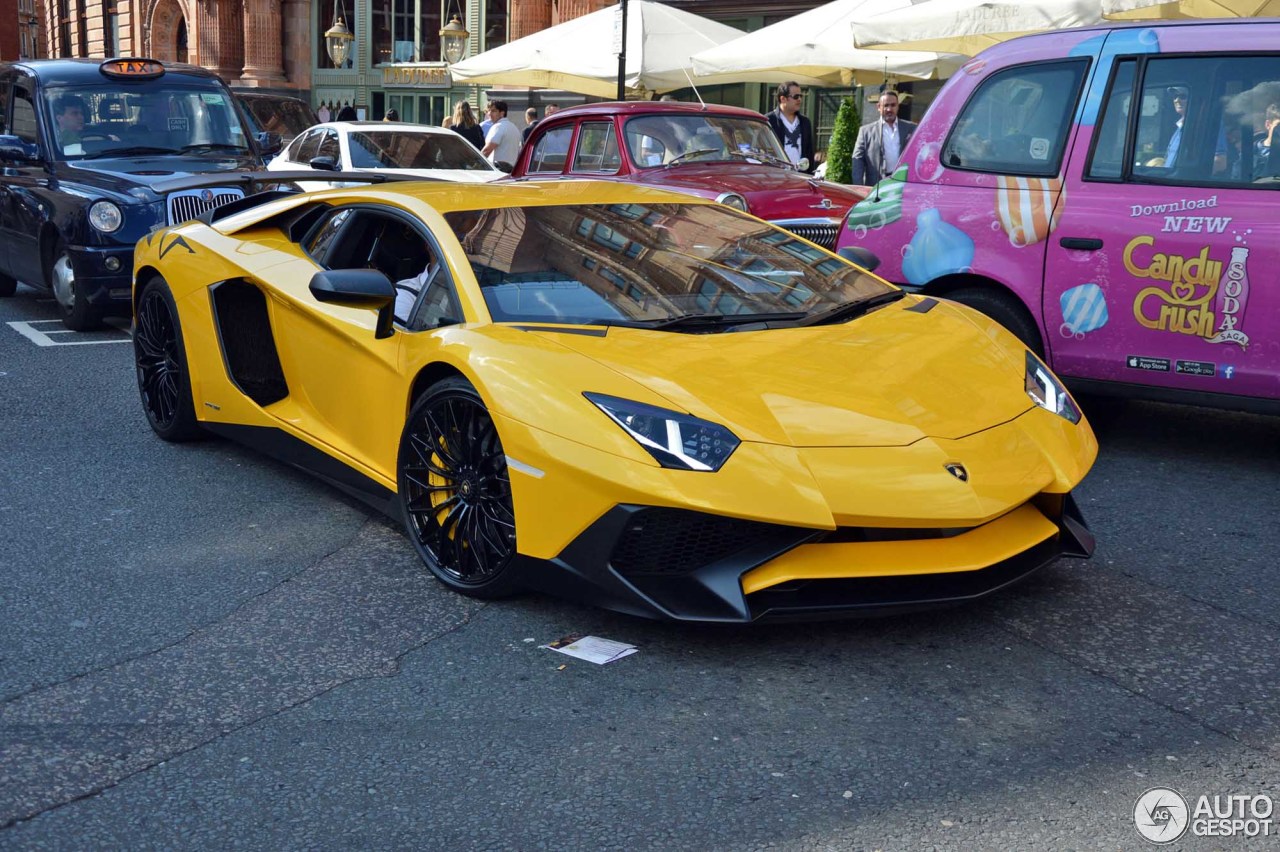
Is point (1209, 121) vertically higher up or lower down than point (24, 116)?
higher up

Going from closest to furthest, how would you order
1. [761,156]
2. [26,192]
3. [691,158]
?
[26,192], [691,158], [761,156]

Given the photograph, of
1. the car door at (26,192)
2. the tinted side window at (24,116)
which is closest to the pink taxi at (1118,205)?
the car door at (26,192)

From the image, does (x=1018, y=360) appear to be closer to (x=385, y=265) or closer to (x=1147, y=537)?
(x=1147, y=537)

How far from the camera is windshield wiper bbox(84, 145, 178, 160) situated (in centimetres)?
998

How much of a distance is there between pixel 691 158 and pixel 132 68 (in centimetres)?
415

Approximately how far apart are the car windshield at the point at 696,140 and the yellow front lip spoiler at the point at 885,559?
6817 mm

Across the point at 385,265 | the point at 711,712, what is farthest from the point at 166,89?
the point at 711,712

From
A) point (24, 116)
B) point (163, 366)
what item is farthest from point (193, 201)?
point (163, 366)

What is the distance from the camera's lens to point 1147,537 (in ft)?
16.4

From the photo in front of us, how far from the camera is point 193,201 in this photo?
916cm

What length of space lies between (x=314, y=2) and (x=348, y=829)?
3382 centimetres

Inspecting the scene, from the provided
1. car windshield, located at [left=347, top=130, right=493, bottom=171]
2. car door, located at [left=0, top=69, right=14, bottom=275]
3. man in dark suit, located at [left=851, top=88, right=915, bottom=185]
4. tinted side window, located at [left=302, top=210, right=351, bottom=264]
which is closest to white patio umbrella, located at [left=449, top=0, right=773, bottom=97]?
car windshield, located at [left=347, top=130, right=493, bottom=171]

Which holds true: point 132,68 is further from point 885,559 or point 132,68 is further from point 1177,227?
point 885,559

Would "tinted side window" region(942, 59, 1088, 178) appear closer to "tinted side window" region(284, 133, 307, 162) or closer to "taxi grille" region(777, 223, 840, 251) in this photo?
"taxi grille" region(777, 223, 840, 251)
